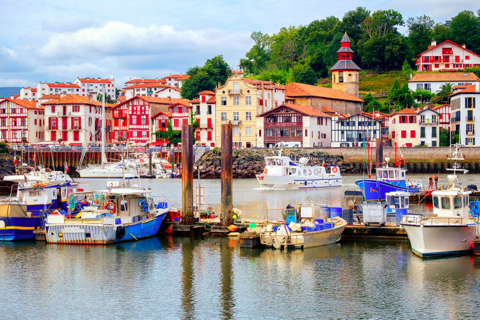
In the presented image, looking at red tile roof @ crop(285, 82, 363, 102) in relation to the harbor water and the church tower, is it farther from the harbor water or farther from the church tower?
the harbor water

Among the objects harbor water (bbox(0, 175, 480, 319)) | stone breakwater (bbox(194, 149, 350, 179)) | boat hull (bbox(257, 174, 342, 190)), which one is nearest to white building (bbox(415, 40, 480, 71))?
stone breakwater (bbox(194, 149, 350, 179))

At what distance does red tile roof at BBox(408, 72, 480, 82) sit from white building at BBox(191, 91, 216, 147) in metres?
32.1

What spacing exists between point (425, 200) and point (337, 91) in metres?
57.3

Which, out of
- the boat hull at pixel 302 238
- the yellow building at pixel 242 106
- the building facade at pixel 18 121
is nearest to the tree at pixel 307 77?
the yellow building at pixel 242 106

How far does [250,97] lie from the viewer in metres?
84.4

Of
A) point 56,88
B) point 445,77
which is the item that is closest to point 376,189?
point 445,77

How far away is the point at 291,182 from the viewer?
56375mm

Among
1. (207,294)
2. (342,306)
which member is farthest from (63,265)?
(342,306)

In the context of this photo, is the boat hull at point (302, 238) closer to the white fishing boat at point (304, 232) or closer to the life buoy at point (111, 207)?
the white fishing boat at point (304, 232)

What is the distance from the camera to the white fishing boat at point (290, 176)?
5587cm

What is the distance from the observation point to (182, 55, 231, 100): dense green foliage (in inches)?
4173

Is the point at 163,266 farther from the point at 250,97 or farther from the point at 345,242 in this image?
the point at 250,97

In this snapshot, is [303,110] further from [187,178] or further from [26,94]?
[26,94]

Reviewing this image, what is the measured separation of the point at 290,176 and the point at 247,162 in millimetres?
16969
